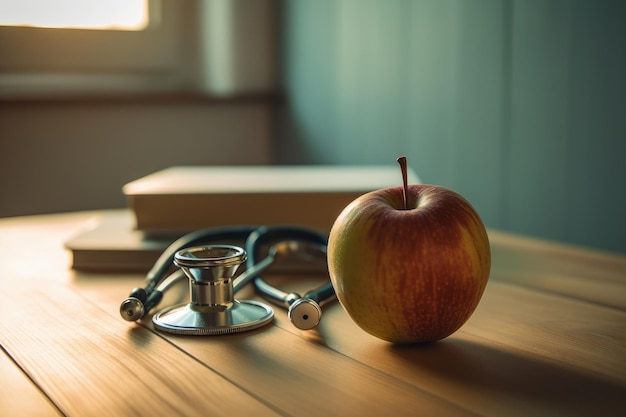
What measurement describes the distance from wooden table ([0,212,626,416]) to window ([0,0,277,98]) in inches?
39.1

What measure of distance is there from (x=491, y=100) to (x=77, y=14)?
0.97 meters

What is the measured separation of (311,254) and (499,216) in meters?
0.49

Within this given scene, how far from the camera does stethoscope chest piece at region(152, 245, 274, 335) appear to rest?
0.66m

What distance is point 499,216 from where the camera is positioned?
1294mm

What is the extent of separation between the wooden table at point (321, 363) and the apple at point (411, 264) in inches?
1.1

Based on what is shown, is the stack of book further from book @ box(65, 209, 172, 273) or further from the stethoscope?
the stethoscope

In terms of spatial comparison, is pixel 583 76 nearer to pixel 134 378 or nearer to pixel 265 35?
pixel 134 378

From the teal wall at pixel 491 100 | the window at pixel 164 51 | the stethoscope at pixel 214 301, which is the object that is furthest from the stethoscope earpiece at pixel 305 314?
the window at pixel 164 51

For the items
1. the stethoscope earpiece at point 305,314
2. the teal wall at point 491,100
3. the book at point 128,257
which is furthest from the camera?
the teal wall at point 491,100

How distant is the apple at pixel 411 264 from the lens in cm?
56

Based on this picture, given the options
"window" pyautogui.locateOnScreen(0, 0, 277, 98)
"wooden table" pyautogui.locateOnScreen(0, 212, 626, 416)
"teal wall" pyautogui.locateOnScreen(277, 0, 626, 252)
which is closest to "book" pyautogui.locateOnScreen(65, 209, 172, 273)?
"wooden table" pyautogui.locateOnScreen(0, 212, 626, 416)

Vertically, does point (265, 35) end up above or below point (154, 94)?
above

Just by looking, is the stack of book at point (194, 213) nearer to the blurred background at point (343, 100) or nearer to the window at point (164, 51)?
the blurred background at point (343, 100)

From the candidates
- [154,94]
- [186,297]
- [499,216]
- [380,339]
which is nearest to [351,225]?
[380,339]
